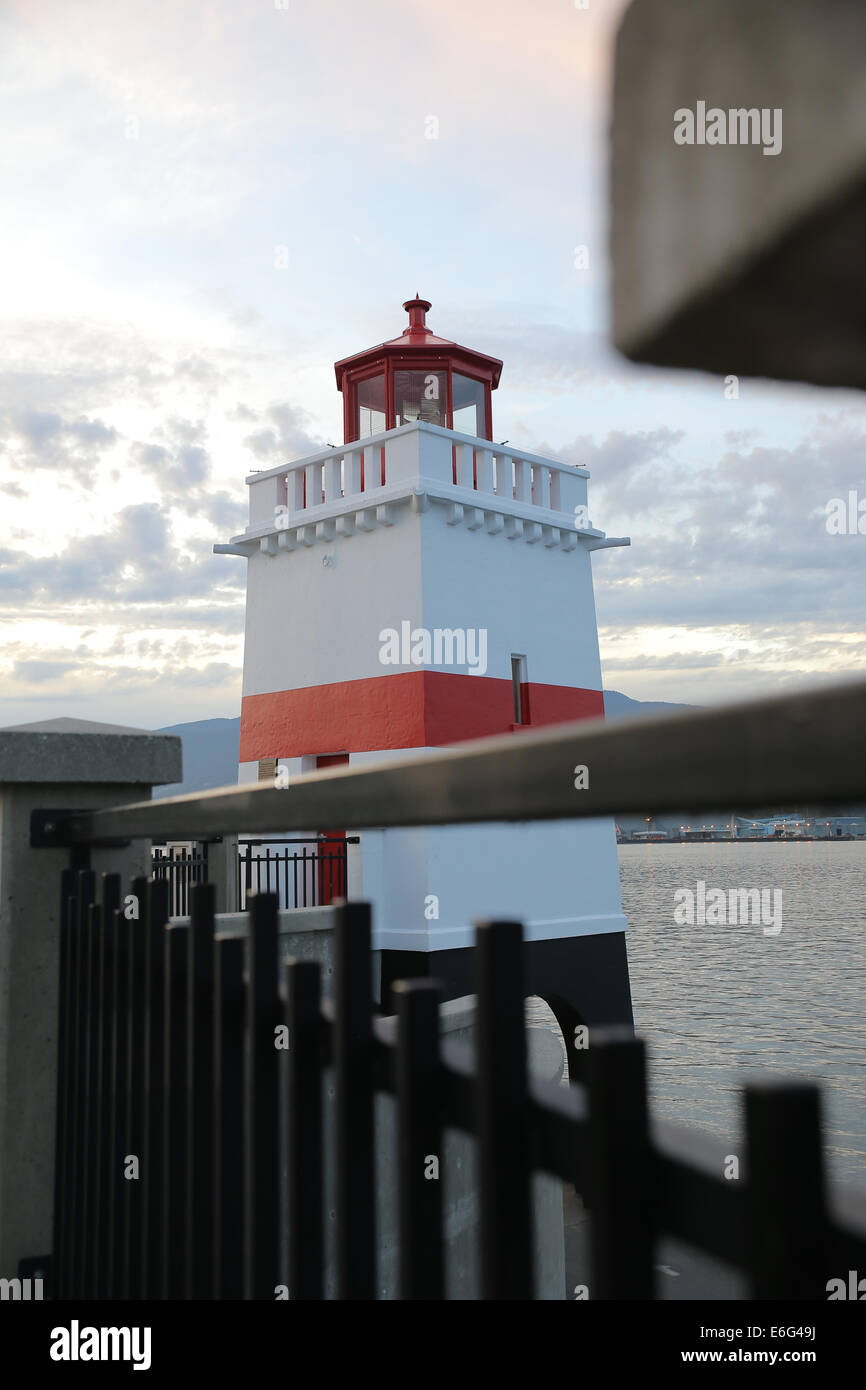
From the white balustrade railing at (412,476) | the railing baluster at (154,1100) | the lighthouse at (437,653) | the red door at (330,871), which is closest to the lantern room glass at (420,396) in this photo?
the lighthouse at (437,653)

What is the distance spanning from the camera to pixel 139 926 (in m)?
1.93

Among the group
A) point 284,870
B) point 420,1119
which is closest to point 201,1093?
point 420,1119

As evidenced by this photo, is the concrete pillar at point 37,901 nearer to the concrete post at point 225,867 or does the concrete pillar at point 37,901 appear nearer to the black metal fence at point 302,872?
the concrete post at point 225,867

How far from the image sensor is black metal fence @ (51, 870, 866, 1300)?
0.66 metres

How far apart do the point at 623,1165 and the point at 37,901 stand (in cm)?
233

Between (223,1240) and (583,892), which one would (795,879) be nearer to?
(583,892)

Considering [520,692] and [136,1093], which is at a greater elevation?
[520,692]

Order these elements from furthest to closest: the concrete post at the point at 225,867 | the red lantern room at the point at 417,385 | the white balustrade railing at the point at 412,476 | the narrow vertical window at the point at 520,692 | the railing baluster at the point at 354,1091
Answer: the red lantern room at the point at 417,385 → the narrow vertical window at the point at 520,692 → the white balustrade railing at the point at 412,476 → the concrete post at the point at 225,867 → the railing baluster at the point at 354,1091

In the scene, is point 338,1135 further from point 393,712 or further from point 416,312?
point 416,312

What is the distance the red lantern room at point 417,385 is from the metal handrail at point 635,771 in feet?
54.2

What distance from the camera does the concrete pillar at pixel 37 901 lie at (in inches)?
102

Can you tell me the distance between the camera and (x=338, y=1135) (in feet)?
3.84

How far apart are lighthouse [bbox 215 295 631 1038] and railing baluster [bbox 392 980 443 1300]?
1237cm
